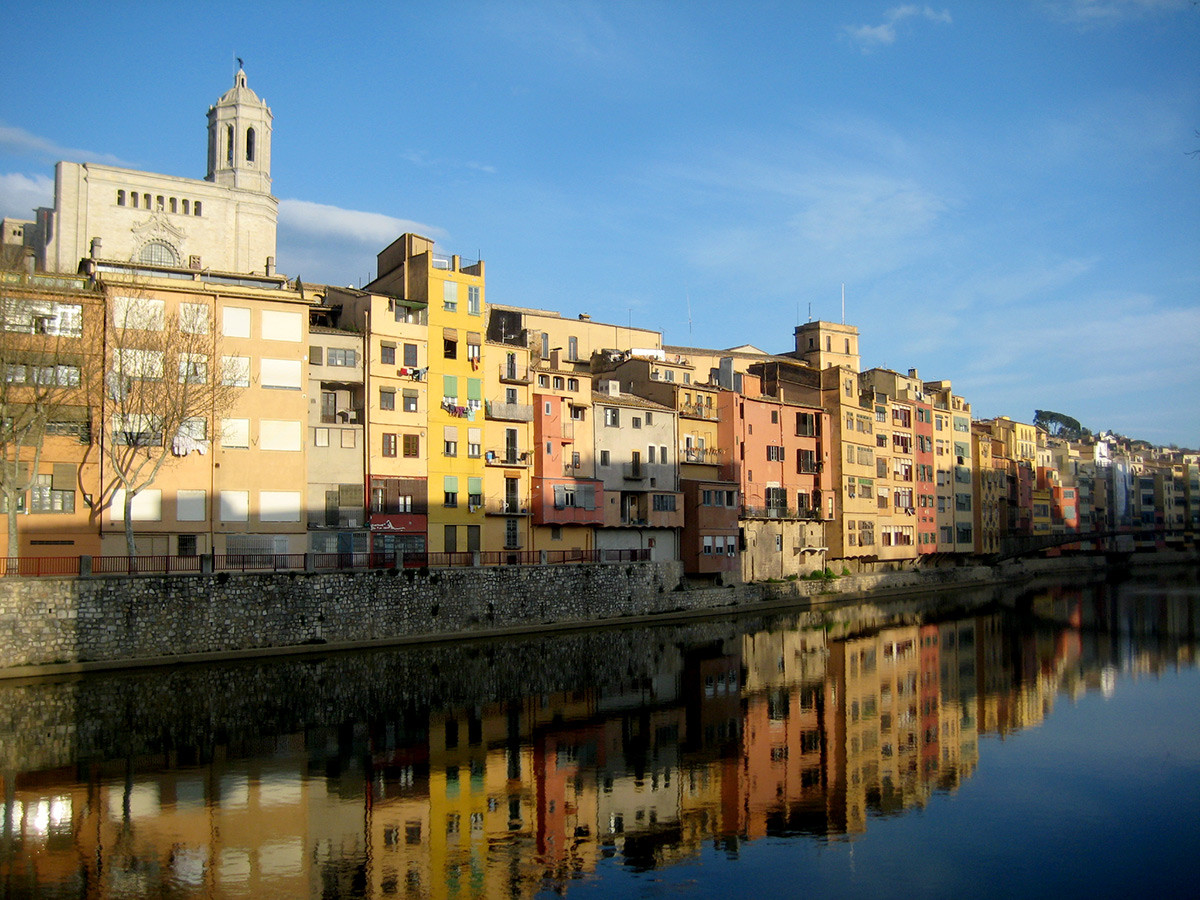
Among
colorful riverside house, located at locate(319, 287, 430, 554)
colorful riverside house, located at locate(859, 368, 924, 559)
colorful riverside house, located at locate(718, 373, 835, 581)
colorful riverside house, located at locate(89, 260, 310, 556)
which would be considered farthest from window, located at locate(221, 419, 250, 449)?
colorful riverside house, located at locate(859, 368, 924, 559)

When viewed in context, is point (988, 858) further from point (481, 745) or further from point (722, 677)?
point (722, 677)

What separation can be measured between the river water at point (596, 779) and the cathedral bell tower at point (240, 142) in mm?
62226

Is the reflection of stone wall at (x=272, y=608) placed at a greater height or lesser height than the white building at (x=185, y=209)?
lesser

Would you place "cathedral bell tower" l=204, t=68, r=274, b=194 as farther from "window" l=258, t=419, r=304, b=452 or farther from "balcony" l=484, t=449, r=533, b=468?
"window" l=258, t=419, r=304, b=452

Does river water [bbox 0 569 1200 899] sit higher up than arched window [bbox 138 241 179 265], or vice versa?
arched window [bbox 138 241 179 265]

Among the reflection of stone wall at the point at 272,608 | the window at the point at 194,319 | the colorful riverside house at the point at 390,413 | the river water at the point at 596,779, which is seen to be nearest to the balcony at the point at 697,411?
the reflection of stone wall at the point at 272,608

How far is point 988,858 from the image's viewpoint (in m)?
18.3

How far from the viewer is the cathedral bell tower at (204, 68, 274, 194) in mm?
88250

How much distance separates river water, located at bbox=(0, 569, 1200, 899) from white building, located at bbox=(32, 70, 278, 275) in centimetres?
4901

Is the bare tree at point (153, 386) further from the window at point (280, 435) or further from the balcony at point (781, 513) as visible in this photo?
the balcony at point (781, 513)

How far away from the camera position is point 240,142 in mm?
89188

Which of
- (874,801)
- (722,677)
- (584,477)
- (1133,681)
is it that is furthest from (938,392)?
(874,801)

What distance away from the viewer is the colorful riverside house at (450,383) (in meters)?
51.1

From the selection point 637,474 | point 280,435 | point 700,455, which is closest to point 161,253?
point 280,435
